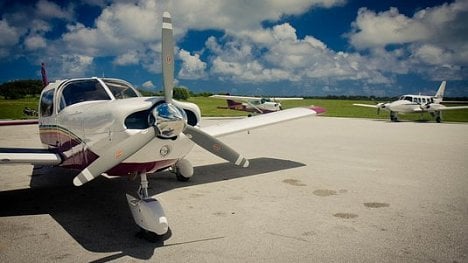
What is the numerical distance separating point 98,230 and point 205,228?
67.4 inches

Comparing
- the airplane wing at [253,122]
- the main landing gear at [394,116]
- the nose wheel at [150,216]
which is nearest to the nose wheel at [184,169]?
the airplane wing at [253,122]

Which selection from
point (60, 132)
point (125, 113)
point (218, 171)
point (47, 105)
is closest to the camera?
point (125, 113)

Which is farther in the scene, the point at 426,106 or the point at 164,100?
the point at 426,106

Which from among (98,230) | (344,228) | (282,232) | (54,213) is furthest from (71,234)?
(344,228)

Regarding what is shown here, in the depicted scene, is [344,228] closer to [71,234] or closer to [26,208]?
[71,234]

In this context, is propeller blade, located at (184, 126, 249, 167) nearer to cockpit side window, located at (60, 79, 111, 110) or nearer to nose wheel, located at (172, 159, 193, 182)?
cockpit side window, located at (60, 79, 111, 110)

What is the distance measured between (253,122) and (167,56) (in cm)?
536

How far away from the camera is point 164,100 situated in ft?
15.1

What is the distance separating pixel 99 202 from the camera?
21.9 ft

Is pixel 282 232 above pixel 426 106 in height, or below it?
below

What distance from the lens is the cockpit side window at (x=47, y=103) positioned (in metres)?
6.97

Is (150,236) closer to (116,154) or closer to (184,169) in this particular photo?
(116,154)

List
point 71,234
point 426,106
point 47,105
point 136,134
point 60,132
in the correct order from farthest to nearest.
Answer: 1. point 426,106
2. point 47,105
3. point 60,132
4. point 71,234
5. point 136,134

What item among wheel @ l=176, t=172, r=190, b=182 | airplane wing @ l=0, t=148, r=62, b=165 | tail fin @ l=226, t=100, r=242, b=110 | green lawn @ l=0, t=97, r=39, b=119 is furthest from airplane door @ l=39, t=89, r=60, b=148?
green lawn @ l=0, t=97, r=39, b=119
